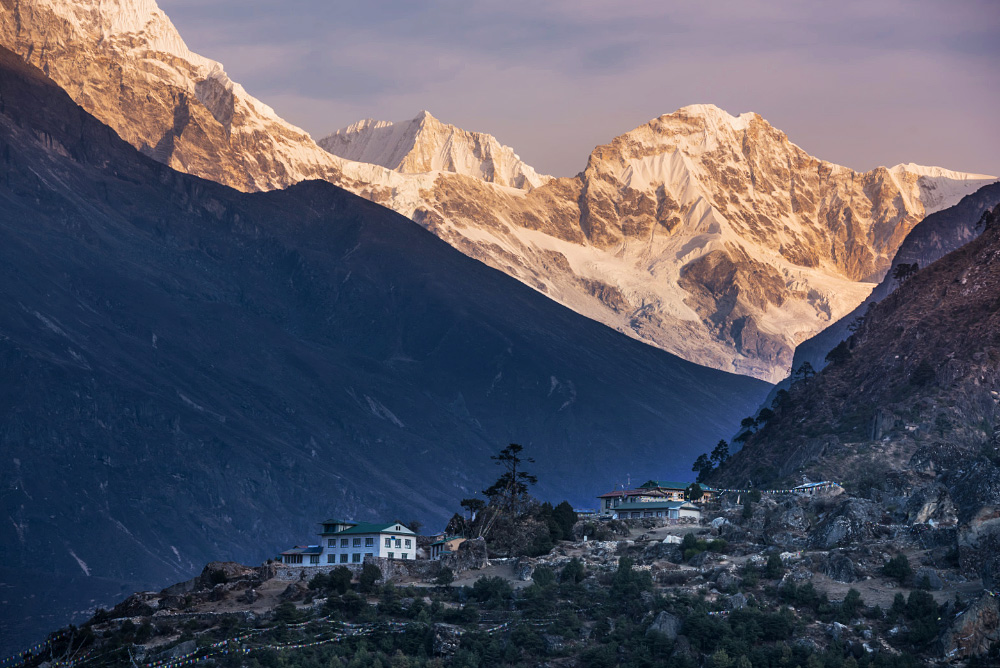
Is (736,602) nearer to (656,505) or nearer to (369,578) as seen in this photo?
(369,578)

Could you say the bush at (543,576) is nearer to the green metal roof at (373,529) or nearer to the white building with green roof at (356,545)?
the white building with green roof at (356,545)

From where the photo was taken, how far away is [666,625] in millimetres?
124250

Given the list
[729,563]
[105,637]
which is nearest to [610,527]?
[729,563]

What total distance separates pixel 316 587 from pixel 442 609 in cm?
1514

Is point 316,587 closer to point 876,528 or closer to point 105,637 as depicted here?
point 105,637

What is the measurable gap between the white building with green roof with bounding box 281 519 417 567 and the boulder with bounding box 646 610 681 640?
132ft

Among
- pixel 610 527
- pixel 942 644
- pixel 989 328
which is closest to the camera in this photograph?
pixel 942 644

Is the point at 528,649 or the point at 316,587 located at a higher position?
the point at 316,587

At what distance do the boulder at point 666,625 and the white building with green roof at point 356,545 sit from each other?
4037cm

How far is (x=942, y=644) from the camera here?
364ft

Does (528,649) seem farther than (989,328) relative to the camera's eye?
No

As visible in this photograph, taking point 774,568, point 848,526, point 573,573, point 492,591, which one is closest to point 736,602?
point 774,568

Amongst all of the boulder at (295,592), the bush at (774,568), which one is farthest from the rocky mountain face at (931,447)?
the boulder at (295,592)

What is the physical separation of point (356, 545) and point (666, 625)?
153 feet
